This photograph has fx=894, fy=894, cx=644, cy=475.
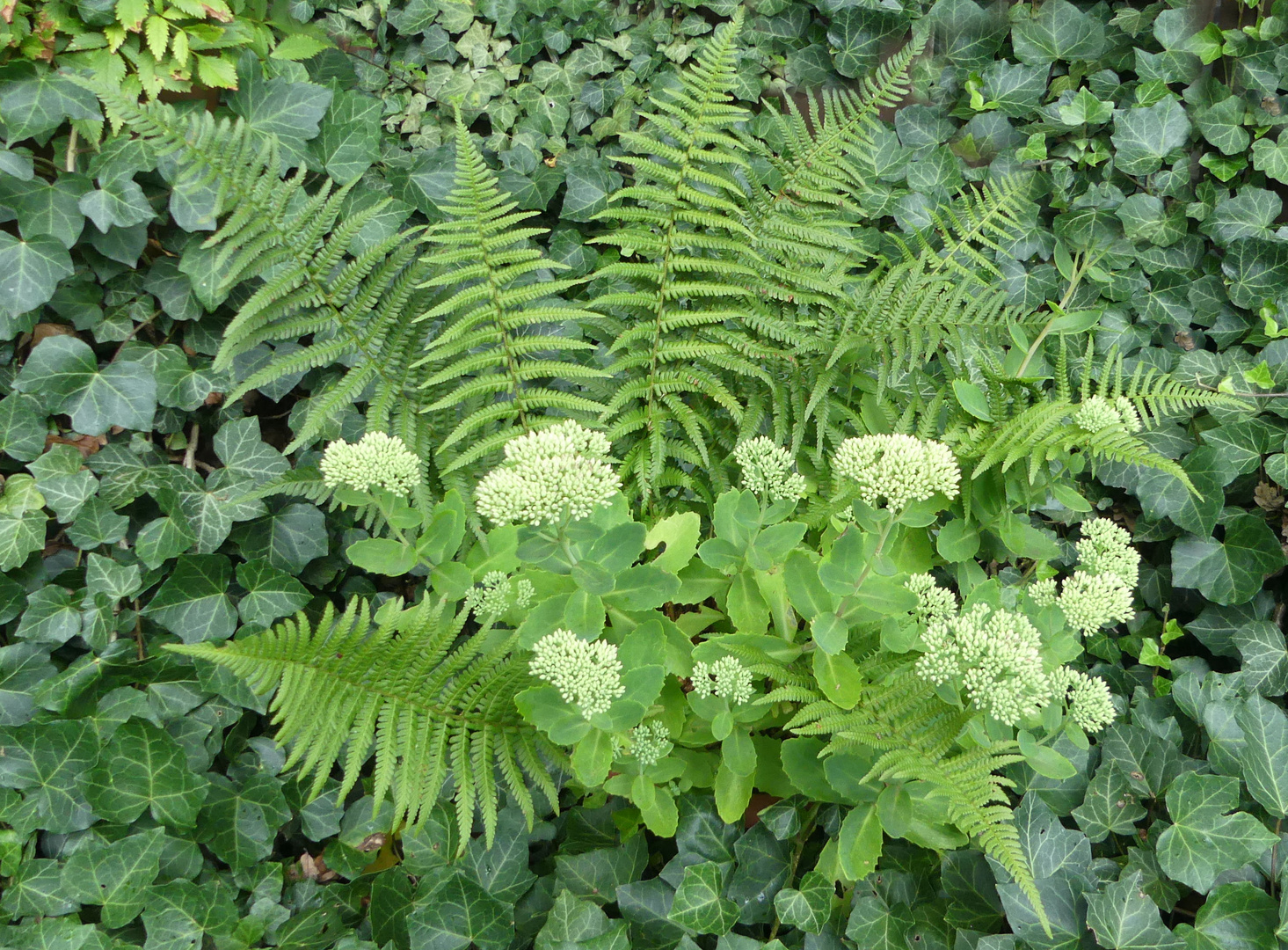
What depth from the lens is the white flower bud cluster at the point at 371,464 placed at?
1338 millimetres

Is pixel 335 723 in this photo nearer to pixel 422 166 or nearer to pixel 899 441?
pixel 899 441

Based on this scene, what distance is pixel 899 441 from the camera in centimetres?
132

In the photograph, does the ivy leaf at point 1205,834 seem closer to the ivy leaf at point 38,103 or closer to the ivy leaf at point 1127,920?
the ivy leaf at point 1127,920

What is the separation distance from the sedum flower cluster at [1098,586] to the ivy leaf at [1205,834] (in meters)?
0.51

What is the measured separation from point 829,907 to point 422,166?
6.39 ft

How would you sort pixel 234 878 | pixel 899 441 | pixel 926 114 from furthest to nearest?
pixel 926 114 < pixel 234 878 < pixel 899 441

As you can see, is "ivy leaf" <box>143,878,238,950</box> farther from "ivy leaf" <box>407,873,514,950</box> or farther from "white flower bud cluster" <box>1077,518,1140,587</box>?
"white flower bud cluster" <box>1077,518,1140,587</box>

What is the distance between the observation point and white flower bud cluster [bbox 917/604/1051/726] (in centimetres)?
122

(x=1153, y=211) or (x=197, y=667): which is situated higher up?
(x=1153, y=211)

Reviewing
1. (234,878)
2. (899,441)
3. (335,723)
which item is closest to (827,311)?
(899,441)

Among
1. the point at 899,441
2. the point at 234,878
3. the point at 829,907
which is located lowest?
the point at 234,878

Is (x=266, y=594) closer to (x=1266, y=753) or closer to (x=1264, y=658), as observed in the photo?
→ (x=1266, y=753)

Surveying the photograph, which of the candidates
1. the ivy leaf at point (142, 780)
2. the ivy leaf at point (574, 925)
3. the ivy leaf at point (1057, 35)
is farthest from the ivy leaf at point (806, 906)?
the ivy leaf at point (1057, 35)

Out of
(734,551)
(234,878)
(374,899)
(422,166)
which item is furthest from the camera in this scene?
(422,166)
